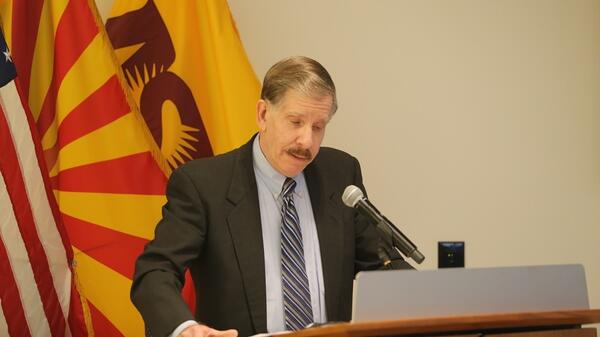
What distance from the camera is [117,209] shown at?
10.5 ft

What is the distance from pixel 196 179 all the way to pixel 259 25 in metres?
1.50

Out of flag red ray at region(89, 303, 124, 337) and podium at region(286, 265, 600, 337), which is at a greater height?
podium at region(286, 265, 600, 337)

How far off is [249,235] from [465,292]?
83cm

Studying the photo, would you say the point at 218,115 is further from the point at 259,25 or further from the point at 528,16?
the point at 528,16

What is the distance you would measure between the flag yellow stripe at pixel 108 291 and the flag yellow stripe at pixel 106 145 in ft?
1.12

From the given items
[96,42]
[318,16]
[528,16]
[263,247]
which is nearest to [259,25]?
[318,16]

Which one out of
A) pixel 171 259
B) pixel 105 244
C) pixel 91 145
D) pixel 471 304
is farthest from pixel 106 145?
pixel 471 304

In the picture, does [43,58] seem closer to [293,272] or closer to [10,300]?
[10,300]

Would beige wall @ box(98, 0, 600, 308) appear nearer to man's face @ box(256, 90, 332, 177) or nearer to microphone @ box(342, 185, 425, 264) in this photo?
man's face @ box(256, 90, 332, 177)

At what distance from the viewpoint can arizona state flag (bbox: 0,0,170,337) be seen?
10.3 ft

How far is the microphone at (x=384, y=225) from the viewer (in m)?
2.03

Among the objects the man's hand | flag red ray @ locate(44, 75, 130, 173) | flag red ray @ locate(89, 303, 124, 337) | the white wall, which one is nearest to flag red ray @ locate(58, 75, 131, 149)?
flag red ray @ locate(44, 75, 130, 173)

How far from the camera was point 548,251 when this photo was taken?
13.4 feet

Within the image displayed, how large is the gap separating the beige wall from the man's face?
4.59 feet
